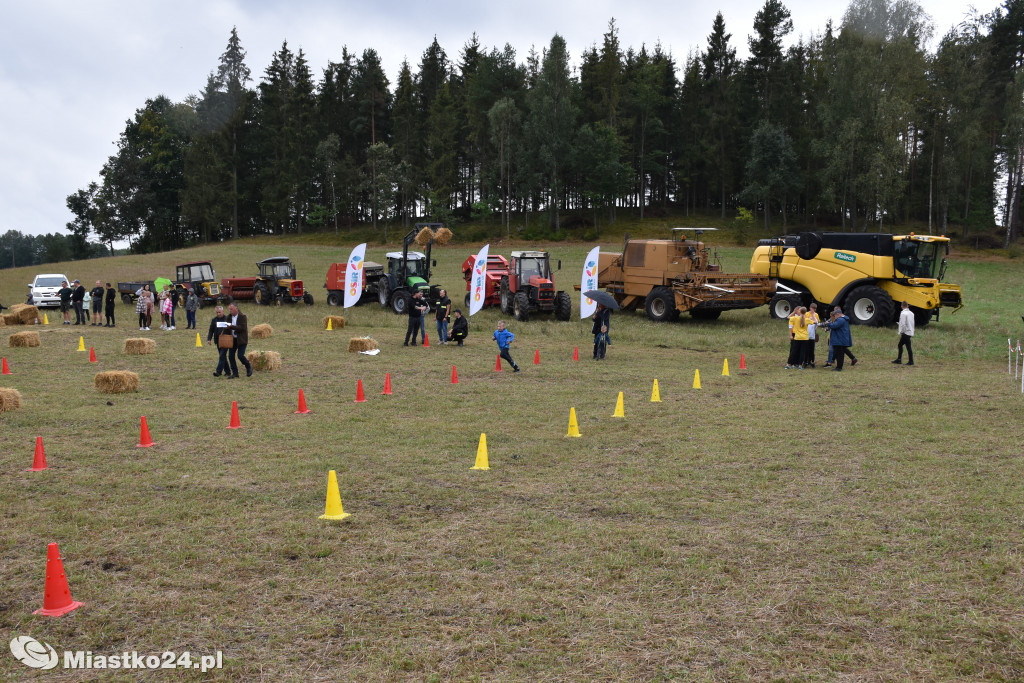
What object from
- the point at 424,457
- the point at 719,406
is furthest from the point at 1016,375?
the point at 424,457

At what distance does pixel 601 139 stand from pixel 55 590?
5831 centimetres

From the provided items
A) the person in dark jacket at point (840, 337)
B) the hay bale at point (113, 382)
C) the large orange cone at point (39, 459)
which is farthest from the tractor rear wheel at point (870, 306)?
the large orange cone at point (39, 459)

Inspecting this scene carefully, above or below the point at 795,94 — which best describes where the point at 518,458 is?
below

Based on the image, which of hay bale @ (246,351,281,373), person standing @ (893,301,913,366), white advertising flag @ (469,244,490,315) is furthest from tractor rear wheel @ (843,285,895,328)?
hay bale @ (246,351,281,373)

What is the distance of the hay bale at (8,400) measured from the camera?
1230 cm

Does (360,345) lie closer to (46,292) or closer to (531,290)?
(531,290)

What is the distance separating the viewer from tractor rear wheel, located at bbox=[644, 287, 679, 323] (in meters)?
25.1

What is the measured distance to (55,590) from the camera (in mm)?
5559

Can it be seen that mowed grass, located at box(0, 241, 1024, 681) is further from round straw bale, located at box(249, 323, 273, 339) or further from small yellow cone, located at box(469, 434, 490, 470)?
round straw bale, located at box(249, 323, 273, 339)

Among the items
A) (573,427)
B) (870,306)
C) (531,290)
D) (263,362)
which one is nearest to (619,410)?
(573,427)

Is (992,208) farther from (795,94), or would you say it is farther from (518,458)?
(518,458)

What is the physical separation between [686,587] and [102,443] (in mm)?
8471

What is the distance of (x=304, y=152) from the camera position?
7075 centimetres

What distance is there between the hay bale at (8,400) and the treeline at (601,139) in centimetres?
4915
